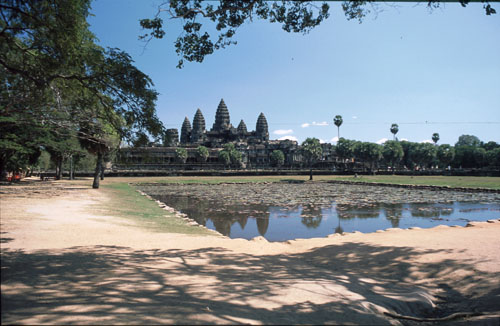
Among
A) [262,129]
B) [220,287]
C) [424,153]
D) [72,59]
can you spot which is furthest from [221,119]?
Answer: [220,287]

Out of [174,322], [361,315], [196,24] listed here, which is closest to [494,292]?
[361,315]

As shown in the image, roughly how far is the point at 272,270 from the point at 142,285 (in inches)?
85.8

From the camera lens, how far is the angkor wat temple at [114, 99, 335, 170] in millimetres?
93500

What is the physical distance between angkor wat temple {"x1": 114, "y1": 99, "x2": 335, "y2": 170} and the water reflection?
226 ft

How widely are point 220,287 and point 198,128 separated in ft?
403

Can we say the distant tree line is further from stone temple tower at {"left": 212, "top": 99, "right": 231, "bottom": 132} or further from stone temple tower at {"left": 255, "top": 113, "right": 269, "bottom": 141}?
stone temple tower at {"left": 212, "top": 99, "right": 231, "bottom": 132}

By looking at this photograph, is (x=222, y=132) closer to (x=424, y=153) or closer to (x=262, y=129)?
(x=262, y=129)

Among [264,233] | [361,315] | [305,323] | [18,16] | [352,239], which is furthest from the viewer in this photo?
[264,233]

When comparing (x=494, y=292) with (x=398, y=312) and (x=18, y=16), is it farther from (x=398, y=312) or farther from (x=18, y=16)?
(x=18, y=16)

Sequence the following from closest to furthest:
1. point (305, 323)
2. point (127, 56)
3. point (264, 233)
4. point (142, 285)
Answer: point (305, 323) < point (142, 285) < point (127, 56) < point (264, 233)

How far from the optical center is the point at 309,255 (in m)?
6.85

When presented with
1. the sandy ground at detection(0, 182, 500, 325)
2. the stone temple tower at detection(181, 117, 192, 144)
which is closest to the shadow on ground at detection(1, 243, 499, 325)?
the sandy ground at detection(0, 182, 500, 325)

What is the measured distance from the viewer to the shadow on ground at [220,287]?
9.77 feet

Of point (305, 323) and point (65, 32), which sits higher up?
point (65, 32)
